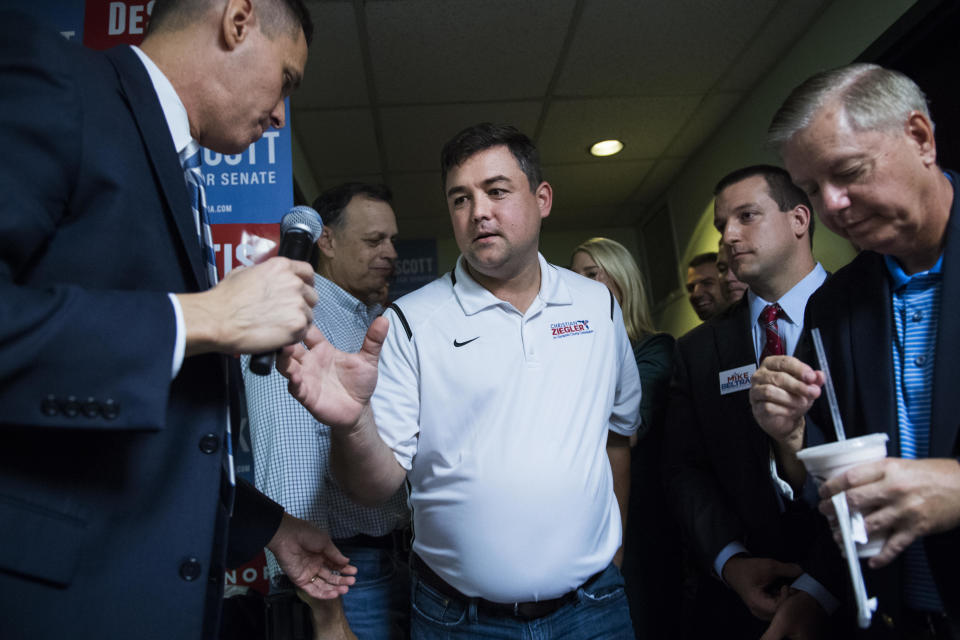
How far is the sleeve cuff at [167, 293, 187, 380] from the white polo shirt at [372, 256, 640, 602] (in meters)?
0.87

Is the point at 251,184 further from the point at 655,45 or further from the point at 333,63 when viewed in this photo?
the point at 655,45

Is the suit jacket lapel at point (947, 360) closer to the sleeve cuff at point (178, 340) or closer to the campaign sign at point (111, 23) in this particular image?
the sleeve cuff at point (178, 340)

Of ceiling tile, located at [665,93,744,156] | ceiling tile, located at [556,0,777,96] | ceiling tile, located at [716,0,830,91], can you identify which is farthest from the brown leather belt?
ceiling tile, located at [665,93,744,156]

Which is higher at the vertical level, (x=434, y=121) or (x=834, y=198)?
(x=434, y=121)

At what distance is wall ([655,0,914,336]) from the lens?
10.9 ft

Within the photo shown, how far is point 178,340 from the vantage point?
0.84 meters

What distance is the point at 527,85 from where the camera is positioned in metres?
4.16

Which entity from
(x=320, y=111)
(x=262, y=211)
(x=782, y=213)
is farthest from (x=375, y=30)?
(x=782, y=213)

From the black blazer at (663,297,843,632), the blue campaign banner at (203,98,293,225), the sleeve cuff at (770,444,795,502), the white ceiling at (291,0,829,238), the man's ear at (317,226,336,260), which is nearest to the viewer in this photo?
the sleeve cuff at (770,444,795,502)

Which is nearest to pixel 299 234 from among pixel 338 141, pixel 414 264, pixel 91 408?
pixel 91 408

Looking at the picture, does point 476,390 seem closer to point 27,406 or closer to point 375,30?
point 27,406

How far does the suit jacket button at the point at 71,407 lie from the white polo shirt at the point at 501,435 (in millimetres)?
937

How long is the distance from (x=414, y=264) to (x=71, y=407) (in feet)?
19.3

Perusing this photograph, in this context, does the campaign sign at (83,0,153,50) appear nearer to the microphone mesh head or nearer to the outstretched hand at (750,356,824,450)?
the microphone mesh head
